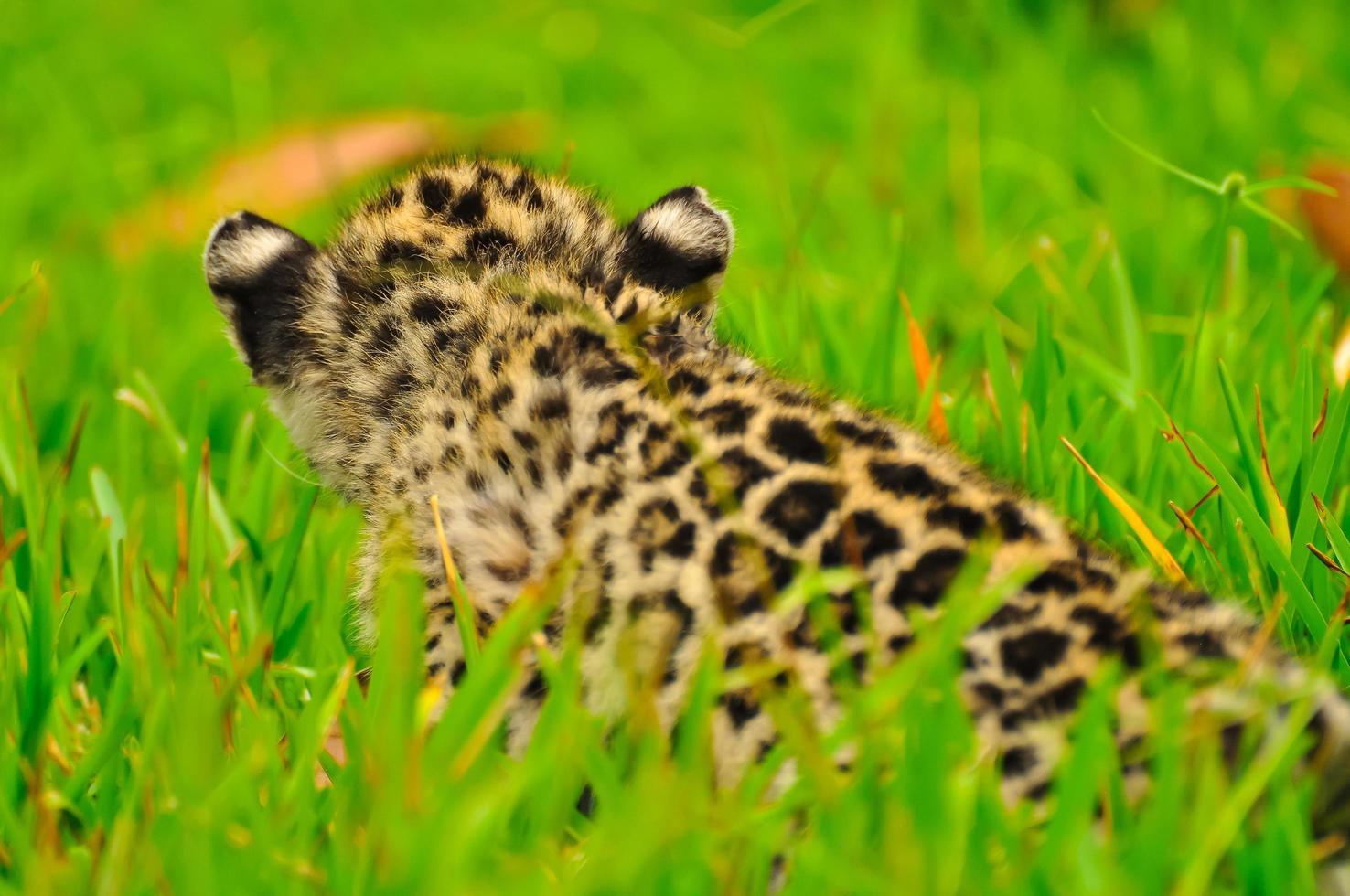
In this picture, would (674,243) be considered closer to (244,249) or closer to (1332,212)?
(244,249)

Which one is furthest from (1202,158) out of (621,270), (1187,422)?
(621,270)

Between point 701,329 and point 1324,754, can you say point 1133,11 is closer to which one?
point 701,329

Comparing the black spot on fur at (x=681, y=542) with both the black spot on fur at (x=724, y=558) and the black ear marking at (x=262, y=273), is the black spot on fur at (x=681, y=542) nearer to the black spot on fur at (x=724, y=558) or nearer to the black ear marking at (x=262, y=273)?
the black spot on fur at (x=724, y=558)

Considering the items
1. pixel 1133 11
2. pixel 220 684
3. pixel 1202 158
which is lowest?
pixel 220 684

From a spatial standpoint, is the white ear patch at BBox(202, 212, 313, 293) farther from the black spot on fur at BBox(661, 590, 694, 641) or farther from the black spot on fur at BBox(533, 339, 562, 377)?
the black spot on fur at BBox(661, 590, 694, 641)

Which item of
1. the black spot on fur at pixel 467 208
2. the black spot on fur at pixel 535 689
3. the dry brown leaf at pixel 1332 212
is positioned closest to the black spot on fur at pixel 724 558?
the black spot on fur at pixel 535 689

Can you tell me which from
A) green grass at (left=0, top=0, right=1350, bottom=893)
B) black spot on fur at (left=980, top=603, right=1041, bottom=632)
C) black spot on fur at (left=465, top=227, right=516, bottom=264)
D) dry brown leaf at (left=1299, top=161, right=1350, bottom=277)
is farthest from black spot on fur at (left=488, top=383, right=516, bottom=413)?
dry brown leaf at (left=1299, top=161, right=1350, bottom=277)
